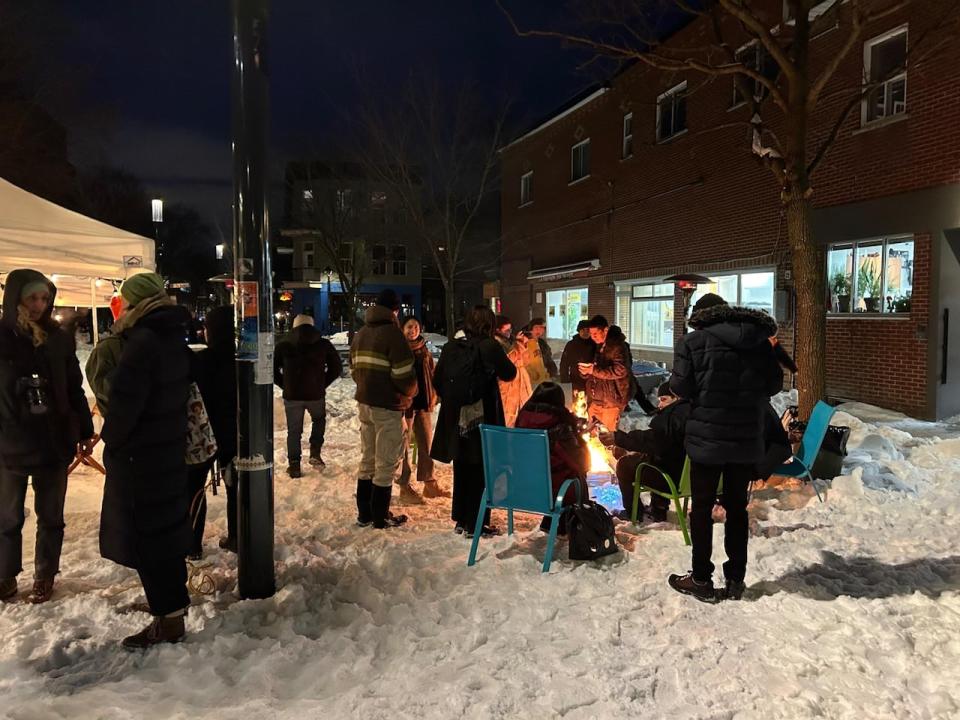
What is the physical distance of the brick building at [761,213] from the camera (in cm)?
1020

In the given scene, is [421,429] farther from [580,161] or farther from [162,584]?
[580,161]

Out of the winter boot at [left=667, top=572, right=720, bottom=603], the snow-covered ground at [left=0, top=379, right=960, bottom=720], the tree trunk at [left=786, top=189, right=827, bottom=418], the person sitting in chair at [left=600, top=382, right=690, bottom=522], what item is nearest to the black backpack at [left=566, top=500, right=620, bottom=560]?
the snow-covered ground at [left=0, top=379, right=960, bottom=720]

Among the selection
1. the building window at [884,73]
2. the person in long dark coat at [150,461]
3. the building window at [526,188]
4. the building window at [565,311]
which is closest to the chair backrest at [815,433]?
the person in long dark coat at [150,461]

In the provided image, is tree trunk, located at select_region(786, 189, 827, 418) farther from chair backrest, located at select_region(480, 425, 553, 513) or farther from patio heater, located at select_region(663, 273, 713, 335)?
patio heater, located at select_region(663, 273, 713, 335)

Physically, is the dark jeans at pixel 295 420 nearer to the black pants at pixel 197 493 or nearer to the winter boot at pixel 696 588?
the black pants at pixel 197 493

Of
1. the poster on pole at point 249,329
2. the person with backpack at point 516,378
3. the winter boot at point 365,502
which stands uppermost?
the poster on pole at point 249,329

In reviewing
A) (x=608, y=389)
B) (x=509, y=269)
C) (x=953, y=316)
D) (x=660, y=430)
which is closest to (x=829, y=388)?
(x=953, y=316)

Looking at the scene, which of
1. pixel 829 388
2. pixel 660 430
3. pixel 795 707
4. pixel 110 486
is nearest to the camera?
pixel 795 707

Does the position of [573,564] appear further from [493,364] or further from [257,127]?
[257,127]

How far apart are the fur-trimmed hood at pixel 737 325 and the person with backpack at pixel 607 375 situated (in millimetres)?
3760

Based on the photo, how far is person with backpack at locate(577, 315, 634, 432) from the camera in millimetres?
7598

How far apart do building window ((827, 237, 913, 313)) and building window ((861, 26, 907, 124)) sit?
2.13 metres

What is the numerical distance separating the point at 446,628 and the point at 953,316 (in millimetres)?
10042

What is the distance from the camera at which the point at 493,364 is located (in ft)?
16.9
